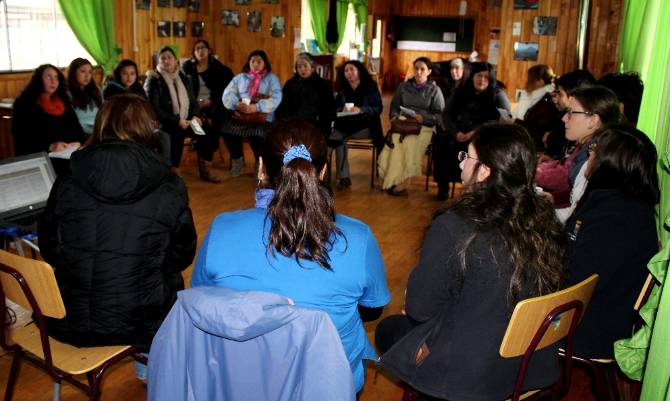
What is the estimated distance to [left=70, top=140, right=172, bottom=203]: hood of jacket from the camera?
2066 mm

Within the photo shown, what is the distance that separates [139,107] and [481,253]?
61.7 inches

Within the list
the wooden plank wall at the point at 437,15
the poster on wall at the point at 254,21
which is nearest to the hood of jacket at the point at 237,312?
the poster on wall at the point at 254,21

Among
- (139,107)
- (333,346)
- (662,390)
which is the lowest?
(662,390)

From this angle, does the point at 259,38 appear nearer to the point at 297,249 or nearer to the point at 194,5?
the point at 194,5

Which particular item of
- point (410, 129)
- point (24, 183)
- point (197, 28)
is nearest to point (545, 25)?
point (410, 129)

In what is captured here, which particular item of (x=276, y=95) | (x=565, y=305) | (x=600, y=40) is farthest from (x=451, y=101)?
(x=565, y=305)

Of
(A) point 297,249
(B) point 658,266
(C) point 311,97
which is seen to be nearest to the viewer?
(A) point 297,249

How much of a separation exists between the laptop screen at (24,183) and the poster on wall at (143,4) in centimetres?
510

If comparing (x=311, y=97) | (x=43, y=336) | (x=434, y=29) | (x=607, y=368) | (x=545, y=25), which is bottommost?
(x=607, y=368)

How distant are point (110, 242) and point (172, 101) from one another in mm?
3920

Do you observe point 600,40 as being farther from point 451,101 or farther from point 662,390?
point 662,390

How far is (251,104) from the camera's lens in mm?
5945

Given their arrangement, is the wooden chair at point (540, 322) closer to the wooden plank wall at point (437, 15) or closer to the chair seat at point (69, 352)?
the chair seat at point (69, 352)

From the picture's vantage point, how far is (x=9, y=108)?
5.25m
